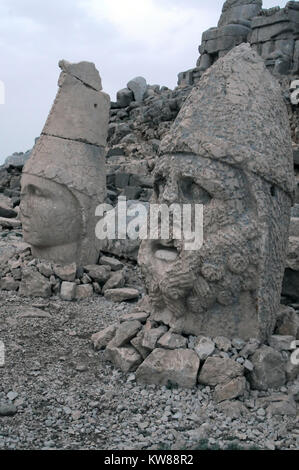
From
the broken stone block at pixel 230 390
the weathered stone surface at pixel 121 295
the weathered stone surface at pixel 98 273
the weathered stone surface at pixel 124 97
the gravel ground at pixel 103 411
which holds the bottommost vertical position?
the gravel ground at pixel 103 411

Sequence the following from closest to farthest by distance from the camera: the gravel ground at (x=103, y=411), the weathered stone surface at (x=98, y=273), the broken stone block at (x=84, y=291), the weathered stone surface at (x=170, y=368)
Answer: the gravel ground at (x=103, y=411) → the weathered stone surface at (x=170, y=368) → the broken stone block at (x=84, y=291) → the weathered stone surface at (x=98, y=273)

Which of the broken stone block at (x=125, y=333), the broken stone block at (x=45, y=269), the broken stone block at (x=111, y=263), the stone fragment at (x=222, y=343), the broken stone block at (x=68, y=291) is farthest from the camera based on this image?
the broken stone block at (x=111, y=263)

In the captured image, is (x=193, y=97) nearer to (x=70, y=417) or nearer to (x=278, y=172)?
(x=278, y=172)

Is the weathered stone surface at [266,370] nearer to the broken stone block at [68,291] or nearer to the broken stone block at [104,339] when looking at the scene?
the broken stone block at [104,339]

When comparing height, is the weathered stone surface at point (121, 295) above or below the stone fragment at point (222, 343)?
above

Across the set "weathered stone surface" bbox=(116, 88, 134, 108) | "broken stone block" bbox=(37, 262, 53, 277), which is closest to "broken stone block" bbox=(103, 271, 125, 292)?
"broken stone block" bbox=(37, 262, 53, 277)

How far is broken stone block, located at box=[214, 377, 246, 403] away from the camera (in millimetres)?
3191

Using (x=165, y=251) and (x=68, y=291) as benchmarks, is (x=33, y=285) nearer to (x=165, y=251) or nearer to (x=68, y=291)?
(x=68, y=291)

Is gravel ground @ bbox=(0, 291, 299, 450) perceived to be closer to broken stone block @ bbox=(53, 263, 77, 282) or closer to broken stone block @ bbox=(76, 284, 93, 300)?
broken stone block @ bbox=(76, 284, 93, 300)

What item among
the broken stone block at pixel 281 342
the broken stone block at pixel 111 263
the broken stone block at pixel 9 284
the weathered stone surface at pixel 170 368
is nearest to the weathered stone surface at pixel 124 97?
the broken stone block at pixel 111 263

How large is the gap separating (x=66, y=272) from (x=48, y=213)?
72cm

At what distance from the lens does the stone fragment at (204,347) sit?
3406mm

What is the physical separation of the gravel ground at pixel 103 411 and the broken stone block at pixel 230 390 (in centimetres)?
5

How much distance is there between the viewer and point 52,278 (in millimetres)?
5590
